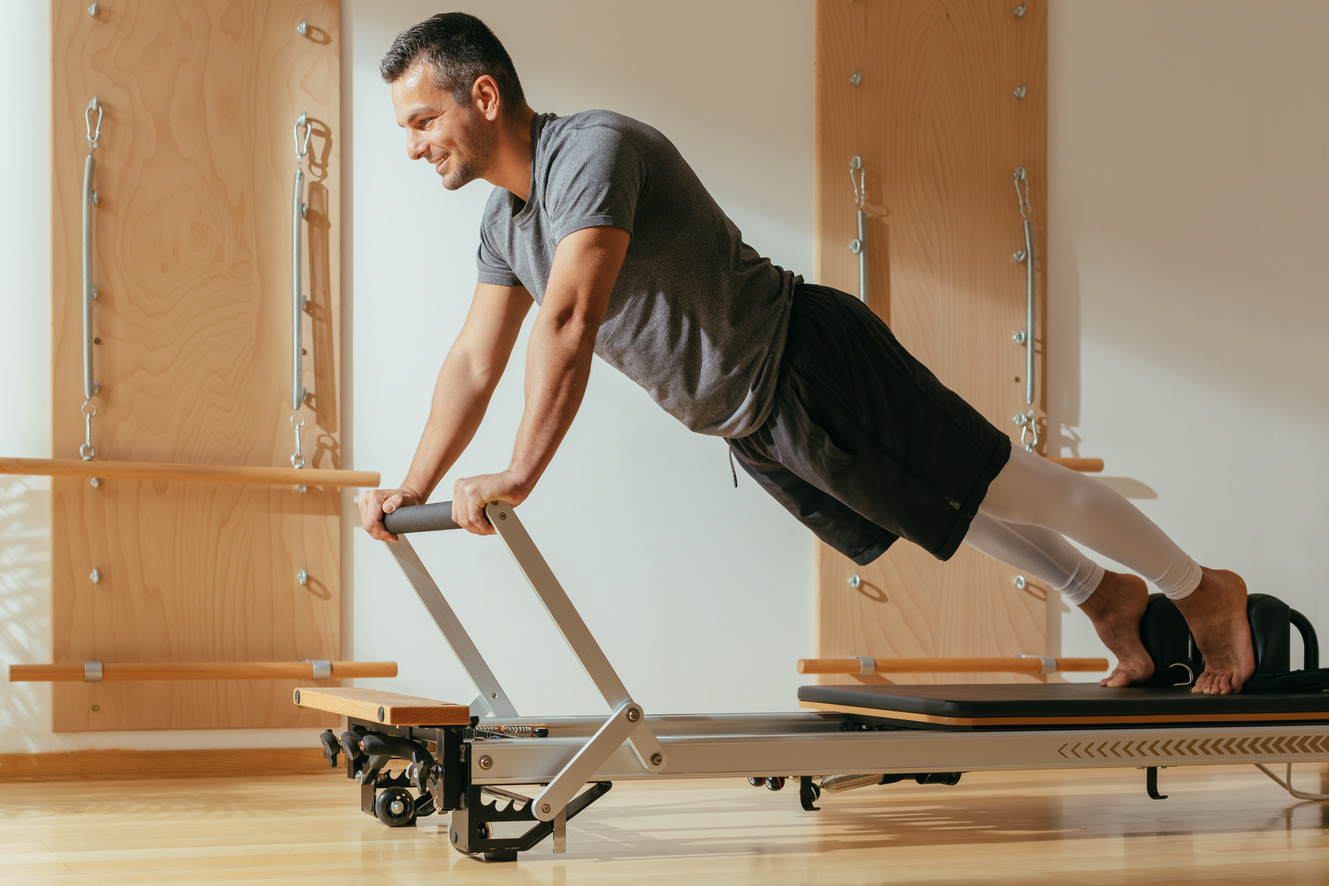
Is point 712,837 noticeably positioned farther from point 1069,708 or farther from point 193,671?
point 193,671

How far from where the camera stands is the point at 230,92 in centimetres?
306

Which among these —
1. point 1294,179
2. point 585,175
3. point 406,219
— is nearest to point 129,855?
point 585,175

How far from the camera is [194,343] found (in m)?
3.00

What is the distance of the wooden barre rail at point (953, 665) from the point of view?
127 inches

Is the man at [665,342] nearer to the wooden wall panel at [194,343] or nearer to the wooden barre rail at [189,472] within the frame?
the wooden barre rail at [189,472]

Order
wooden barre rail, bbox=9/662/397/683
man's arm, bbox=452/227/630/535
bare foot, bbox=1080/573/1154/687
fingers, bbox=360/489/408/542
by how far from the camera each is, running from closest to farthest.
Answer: man's arm, bbox=452/227/630/535
fingers, bbox=360/489/408/542
bare foot, bbox=1080/573/1154/687
wooden barre rail, bbox=9/662/397/683

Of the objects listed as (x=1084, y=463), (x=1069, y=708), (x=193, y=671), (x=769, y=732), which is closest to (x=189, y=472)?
(x=193, y=671)

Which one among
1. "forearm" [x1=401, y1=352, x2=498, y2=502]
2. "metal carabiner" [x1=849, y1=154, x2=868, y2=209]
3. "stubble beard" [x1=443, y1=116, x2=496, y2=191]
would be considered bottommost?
"forearm" [x1=401, y1=352, x2=498, y2=502]

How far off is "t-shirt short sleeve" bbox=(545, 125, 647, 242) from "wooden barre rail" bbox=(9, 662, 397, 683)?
148 centimetres

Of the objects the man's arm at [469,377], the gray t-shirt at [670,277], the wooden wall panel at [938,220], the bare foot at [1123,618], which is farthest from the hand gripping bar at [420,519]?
the wooden wall panel at [938,220]

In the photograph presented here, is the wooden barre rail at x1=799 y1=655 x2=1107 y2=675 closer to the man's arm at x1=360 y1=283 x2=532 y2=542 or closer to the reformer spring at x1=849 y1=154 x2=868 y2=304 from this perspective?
the reformer spring at x1=849 y1=154 x2=868 y2=304

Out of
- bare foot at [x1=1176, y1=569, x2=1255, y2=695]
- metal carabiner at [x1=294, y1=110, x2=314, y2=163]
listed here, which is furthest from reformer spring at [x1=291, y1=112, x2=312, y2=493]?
bare foot at [x1=1176, y1=569, x2=1255, y2=695]

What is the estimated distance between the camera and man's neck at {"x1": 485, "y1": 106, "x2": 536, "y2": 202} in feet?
6.21

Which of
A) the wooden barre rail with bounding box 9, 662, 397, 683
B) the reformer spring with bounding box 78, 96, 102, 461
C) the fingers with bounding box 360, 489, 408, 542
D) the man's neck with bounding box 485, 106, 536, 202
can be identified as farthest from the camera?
the reformer spring with bounding box 78, 96, 102, 461
